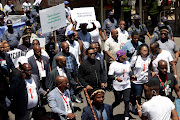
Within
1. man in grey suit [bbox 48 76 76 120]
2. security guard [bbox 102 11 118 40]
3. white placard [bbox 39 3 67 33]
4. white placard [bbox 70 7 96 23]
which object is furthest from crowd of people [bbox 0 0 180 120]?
security guard [bbox 102 11 118 40]

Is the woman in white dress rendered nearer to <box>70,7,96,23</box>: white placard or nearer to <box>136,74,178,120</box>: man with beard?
<box>136,74,178,120</box>: man with beard

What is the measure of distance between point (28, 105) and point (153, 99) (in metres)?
2.45

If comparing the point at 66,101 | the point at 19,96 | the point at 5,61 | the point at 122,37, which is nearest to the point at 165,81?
the point at 66,101

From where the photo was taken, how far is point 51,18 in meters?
9.59

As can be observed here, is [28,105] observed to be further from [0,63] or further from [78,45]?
[78,45]

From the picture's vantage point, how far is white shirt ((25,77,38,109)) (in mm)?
6285

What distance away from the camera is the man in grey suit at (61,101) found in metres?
5.79

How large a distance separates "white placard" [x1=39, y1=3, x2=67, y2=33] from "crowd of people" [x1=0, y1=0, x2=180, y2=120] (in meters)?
0.59

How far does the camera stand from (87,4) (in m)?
22.3

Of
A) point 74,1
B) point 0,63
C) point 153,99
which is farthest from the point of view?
point 74,1

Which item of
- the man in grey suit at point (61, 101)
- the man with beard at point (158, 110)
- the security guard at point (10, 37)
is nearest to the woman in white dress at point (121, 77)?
the man in grey suit at point (61, 101)

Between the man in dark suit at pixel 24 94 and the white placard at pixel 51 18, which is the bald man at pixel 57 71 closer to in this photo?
the man in dark suit at pixel 24 94

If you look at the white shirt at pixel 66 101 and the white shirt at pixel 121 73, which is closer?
the white shirt at pixel 66 101

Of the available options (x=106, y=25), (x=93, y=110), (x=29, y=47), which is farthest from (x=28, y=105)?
(x=106, y=25)
